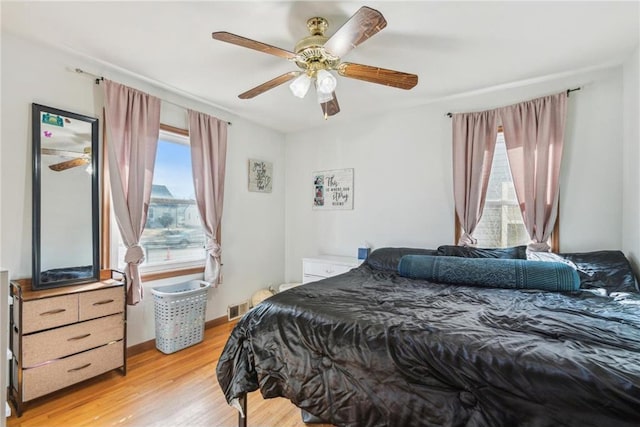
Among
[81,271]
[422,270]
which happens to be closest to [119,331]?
[81,271]

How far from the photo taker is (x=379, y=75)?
1871 millimetres

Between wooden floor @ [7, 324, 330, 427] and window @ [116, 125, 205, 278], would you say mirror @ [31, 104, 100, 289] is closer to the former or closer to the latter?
window @ [116, 125, 205, 278]

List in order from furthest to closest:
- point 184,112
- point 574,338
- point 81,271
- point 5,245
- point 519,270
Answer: point 184,112 < point 81,271 < point 519,270 < point 5,245 < point 574,338

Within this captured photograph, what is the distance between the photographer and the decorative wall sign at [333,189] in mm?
3752

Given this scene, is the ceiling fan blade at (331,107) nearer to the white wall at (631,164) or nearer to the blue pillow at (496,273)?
the blue pillow at (496,273)

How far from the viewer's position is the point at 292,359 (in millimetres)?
1539

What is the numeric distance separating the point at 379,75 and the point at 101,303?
2.56 m

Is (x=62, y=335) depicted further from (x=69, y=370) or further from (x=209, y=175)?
(x=209, y=175)

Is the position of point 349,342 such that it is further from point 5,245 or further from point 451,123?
point 451,123

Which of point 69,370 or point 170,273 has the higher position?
point 170,273

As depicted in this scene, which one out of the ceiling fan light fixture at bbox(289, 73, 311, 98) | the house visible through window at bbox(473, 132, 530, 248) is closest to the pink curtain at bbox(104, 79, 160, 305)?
the ceiling fan light fixture at bbox(289, 73, 311, 98)

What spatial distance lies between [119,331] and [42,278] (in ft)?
2.11

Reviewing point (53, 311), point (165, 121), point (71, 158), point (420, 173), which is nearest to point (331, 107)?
point (420, 173)

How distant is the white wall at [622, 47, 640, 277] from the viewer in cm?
206
